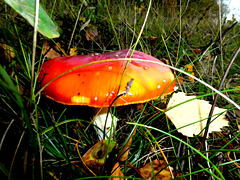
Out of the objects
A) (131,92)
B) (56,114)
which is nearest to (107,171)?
(131,92)

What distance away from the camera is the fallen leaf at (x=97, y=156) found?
0.70 metres

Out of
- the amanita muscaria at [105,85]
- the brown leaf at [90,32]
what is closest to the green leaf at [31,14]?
the amanita muscaria at [105,85]

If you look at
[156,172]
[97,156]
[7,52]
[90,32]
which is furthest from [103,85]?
[90,32]

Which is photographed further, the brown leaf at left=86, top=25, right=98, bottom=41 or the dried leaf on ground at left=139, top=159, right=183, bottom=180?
the brown leaf at left=86, top=25, right=98, bottom=41

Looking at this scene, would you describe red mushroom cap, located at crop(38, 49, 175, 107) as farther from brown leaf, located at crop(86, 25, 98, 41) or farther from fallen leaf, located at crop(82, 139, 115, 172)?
brown leaf, located at crop(86, 25, 98, 41)

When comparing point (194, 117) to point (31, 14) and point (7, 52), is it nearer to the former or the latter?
point (31, 14)

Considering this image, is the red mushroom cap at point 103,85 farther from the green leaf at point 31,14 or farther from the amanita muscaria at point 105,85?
the green leaf at point 31,14

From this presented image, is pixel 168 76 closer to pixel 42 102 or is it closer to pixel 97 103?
pixel 97 103

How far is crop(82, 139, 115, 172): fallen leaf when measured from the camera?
→ 705mm

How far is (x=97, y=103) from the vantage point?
2.41ft

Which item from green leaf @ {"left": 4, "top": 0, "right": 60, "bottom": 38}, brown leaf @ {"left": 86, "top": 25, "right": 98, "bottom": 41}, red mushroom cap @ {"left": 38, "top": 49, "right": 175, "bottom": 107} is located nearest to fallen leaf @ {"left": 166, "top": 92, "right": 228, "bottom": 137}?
red mushroom cap @ {"left": 38, "top": 49, "right": 175, "bottom": 107}

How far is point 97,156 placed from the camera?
2.41 feet

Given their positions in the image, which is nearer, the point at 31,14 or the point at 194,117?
the point at 31,14

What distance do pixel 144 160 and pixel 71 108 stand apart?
65 cm
